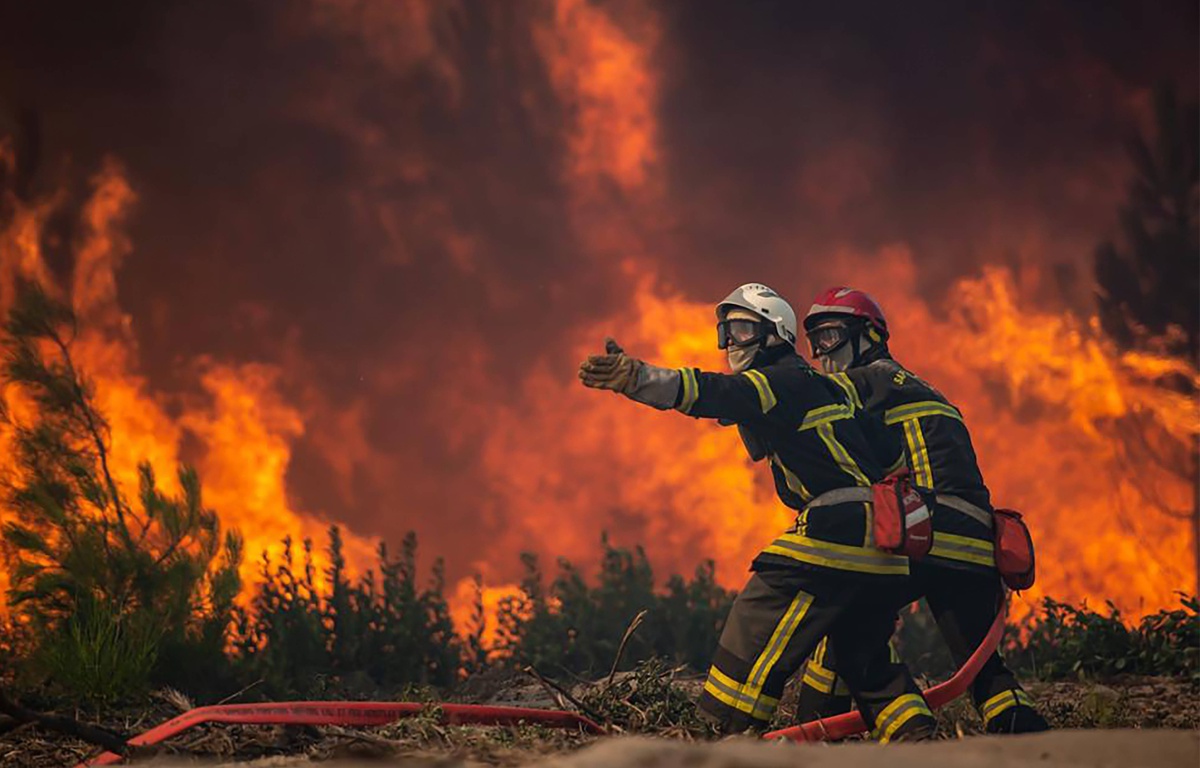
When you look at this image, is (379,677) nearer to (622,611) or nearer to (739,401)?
(622,611)

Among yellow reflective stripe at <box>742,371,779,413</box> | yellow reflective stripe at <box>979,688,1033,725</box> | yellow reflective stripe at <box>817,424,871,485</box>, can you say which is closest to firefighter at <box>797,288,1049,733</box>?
yellow reflective stripe at <box>979,688,1033,725</box>

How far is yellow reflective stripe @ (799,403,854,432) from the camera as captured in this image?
5.64 m

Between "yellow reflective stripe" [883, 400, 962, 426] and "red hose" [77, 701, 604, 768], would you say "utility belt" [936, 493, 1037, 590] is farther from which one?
"red hose" [77, 701, 604, 768]

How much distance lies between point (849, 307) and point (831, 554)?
5.60 ft

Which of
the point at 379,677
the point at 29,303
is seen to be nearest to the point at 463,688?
the point at 379,677

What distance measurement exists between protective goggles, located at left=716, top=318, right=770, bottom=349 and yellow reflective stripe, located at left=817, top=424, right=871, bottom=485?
0.56 meters

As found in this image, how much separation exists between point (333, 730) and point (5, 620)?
4914 mm

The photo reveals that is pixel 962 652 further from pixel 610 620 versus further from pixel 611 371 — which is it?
pixel 610 620

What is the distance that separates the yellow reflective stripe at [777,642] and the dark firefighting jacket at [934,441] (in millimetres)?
1084

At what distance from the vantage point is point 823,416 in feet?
18.6

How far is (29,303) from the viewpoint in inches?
386

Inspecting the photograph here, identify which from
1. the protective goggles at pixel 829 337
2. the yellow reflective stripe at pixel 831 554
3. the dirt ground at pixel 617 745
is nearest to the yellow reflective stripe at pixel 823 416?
the yellow reflective stripe at pixel 831 554

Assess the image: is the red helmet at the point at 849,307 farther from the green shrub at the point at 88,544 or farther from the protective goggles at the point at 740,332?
the green shrub at the point at 88,544

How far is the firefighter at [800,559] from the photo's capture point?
211 inches
